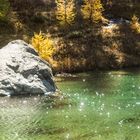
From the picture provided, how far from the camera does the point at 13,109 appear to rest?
2210 inches

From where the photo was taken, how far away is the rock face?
66.8 meters

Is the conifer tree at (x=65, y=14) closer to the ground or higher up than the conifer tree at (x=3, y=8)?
closer to the ground

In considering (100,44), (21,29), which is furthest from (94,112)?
(21,29)

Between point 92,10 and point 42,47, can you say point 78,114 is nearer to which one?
point 42,47

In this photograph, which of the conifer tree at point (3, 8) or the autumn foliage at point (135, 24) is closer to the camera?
the conifer tree at point (3, 8)

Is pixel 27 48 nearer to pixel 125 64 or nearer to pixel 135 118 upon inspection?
pixel 135 118

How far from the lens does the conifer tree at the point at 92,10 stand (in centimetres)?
11862

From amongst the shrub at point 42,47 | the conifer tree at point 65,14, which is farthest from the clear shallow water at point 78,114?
the conifer tree at point 65,14

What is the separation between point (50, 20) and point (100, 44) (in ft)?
59.3

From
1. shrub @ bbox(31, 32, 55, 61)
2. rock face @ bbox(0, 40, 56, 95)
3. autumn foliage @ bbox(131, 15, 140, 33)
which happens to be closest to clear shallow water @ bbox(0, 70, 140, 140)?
rock face @ bbox(0, 40, 56, 95)

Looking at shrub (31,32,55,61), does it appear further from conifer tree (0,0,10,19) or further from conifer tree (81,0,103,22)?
conifer tree (81,0,103,22)

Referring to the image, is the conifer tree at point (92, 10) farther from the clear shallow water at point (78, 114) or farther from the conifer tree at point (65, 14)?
the clear shallow water at point (78, 114)

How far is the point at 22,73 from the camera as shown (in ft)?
225

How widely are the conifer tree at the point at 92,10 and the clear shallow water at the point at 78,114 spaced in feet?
147
